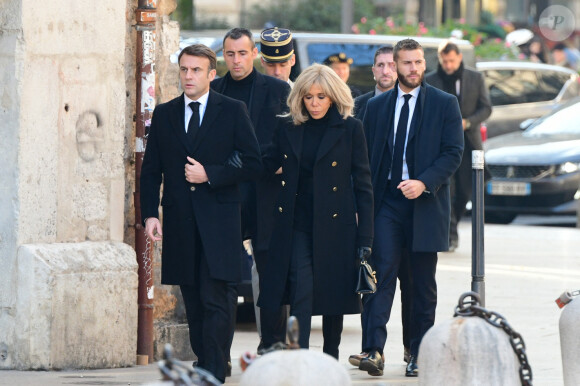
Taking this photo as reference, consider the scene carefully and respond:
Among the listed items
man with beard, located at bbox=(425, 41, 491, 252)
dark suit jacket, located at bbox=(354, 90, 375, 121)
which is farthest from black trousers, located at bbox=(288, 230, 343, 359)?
man with beard, located at bbox=(425, 41, 491, 252)

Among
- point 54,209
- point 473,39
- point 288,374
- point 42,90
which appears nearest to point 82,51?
point 42,90

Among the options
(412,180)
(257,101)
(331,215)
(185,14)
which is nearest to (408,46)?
(412,180)

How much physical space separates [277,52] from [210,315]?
2022mm

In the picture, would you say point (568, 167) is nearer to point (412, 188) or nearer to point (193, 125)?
point (412, 188)

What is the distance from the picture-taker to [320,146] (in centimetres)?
791

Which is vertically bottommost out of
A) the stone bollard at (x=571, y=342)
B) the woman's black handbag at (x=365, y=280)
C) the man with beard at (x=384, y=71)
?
the stone bollard at (x=571, y=342)

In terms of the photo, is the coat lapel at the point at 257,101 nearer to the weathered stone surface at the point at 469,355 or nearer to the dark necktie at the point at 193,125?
the dark necktie at the point at 193,125

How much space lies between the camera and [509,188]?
17.8 meters

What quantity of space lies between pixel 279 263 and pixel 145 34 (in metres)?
1.72

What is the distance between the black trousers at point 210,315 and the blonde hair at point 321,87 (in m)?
0.87

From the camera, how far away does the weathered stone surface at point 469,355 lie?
6.25 m

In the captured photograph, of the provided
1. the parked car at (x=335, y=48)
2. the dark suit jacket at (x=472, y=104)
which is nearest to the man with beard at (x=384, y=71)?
the dark suit jacket at (x=472, y=104)

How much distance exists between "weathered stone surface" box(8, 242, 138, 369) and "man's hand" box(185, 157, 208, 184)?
95 cm

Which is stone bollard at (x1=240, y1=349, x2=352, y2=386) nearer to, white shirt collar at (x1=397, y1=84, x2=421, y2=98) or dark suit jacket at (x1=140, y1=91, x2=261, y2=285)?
dark suit jacket at (x1=140, y1=91, x2=261, y2=285)
